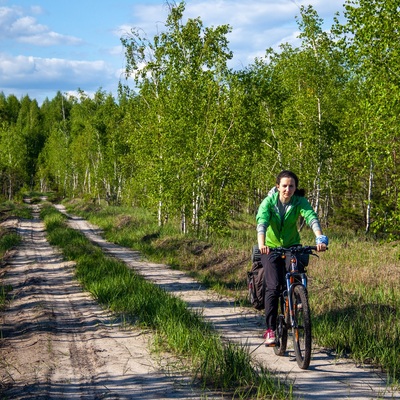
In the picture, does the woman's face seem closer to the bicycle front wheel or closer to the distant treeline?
the bicycle front wheel

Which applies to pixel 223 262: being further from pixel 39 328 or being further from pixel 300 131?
pixel 300 131

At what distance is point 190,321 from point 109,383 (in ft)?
6.85

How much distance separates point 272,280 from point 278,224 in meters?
0.66

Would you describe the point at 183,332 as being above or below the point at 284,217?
below

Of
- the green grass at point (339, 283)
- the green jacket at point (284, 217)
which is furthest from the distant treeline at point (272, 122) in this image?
the green jacket at point (284, 217)

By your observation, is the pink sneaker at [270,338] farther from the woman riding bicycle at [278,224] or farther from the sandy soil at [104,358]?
the sandy soil at [104,358]

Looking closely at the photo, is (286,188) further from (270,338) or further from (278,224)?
(270,338)

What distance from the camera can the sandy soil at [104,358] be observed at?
4848 millimetres

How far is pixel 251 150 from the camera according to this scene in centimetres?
2141

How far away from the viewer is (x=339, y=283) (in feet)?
31.8

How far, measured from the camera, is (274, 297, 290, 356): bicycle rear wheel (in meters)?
5.96

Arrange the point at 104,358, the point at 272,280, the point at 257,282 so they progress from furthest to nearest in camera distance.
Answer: the point at 257,282, the point at 272,280, the point at 104,358

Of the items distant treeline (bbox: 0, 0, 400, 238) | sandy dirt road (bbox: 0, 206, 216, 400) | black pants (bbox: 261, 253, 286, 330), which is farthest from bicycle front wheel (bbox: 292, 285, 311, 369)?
distant treeline (bbox: 0, 0, 400, 238)

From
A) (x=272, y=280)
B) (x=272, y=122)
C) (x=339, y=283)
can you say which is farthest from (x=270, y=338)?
(x=272, y=122)
